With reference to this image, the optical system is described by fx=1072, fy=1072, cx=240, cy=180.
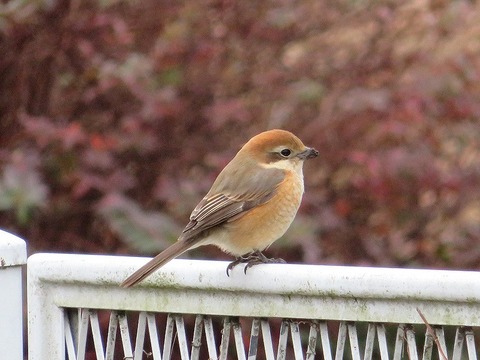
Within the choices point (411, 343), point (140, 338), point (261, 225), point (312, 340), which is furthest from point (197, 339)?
point (261, 225)

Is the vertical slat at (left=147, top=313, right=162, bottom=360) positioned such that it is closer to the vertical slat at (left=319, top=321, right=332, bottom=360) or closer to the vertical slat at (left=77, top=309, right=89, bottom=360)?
the vertical slat at (left=77, top=309, right=89, bottom=360)

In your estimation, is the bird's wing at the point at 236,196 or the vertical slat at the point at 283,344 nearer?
the vertical slat at the point at 283,344

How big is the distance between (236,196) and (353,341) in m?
1.78

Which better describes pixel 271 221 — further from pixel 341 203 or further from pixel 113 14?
pixel 113 14

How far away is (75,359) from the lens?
99.2 inches

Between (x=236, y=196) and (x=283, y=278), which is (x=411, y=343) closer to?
(x=283, y=278)

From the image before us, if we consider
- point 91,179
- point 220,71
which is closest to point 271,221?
point 91,179

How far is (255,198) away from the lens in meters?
4.02

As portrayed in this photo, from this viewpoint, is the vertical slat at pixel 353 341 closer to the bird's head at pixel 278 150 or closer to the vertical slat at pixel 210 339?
the vertical slat at pixel 210 339

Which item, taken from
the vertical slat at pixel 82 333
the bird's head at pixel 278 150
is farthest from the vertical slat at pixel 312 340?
the bird's head at pixel 278 150

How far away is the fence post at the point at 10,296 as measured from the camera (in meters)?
2.46

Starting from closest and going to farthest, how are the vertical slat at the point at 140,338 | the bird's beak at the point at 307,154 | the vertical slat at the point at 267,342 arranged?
1. the vertical slat at the point at 267,342
2. the vertical slat at the point at 140,338
3. the bird's beak at the point at 307,154

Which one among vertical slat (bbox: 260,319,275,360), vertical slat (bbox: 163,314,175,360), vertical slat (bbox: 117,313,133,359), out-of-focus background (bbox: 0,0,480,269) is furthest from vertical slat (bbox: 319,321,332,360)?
out-of-focus background (bbox: 0,0,480,269)

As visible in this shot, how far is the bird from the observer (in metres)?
3.88
